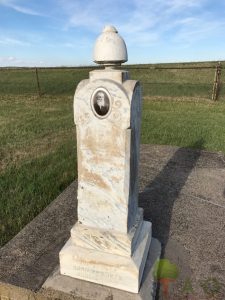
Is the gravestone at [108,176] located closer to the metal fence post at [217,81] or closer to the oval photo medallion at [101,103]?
the oval photo medallion at [101,103]

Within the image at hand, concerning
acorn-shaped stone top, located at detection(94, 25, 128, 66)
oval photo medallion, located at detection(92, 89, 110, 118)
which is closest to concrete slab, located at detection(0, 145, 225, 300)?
oval photo medallion, located at detection(92, 89, 110, 118)

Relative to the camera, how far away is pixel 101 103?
2289mm

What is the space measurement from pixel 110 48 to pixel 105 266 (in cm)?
170

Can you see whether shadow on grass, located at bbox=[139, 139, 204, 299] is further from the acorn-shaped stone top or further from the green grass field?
the acorn-shaped stone top

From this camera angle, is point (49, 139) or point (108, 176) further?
point (49, 139)

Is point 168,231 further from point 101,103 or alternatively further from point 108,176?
point 101,103

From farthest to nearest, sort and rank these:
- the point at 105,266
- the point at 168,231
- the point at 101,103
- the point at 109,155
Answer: the point at 168,231 → the point at 105,266 → the point at 109,155 → the point at 101,103

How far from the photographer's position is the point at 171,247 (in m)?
3.12

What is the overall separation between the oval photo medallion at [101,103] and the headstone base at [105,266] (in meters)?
1.14

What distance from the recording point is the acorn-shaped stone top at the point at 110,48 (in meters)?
2.31

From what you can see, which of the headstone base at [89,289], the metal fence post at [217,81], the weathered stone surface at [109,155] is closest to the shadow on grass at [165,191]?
the headstone base at [89,289]

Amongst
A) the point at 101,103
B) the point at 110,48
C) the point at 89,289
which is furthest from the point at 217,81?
the point at 89,289

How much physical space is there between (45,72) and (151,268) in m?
35.4

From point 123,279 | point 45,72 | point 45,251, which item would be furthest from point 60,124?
point 45,72
